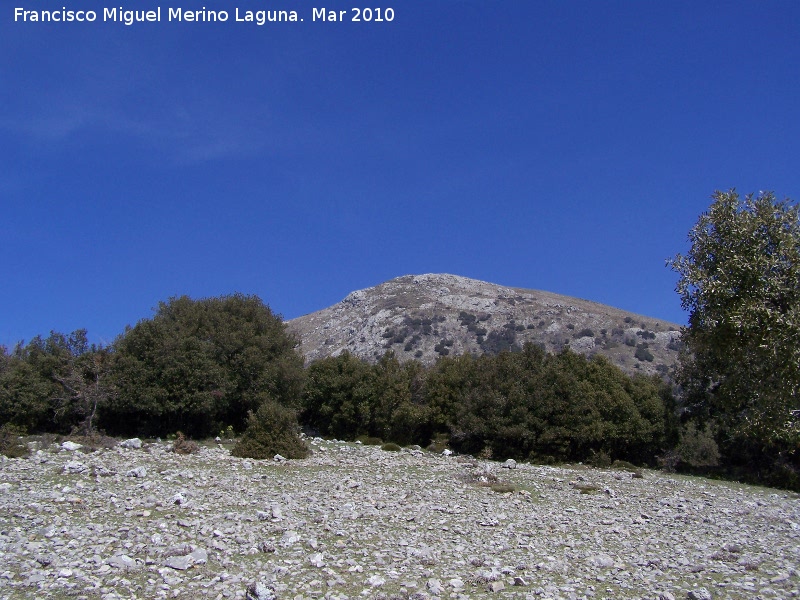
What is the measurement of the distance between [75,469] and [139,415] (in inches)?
582

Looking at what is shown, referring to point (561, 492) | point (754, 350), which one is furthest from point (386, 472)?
point (754, 350)

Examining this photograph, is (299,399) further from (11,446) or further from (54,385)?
(11,446)

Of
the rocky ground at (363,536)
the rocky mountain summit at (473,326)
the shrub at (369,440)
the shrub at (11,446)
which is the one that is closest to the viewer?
the rocky ground at (363,536)

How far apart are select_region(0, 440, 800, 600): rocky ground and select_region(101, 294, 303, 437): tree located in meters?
9.49

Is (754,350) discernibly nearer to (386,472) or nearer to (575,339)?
(386,472)

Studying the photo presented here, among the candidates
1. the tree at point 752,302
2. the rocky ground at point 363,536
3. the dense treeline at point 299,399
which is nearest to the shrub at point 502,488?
the rocky ground at point 363,536

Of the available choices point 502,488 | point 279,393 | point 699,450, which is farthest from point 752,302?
point 279,393

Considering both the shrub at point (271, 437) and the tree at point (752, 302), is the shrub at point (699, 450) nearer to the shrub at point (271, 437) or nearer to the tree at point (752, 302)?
the shrub at point (271, 437)

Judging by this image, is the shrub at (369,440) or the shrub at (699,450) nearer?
the shrub at (699,450)

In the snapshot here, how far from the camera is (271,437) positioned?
27203 mm

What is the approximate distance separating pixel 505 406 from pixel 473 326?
213ft

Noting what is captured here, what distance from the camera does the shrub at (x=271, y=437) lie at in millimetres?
26438

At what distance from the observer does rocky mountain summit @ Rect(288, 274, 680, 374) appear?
87688mm

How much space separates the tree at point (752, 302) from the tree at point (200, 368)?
25.6 metres
